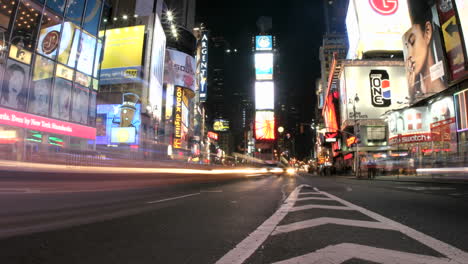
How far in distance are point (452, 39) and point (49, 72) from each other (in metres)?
34.9

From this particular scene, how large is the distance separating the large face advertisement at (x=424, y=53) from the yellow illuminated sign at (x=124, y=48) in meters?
36.4

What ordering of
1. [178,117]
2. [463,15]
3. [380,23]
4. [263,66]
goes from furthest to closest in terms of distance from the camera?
[263,66]
[178,117]
[380,23]
[463,15]

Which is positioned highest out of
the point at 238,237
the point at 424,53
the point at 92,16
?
the point at 92,16

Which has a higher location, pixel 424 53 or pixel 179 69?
pixel 179 69

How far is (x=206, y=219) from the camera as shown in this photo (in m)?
4.56

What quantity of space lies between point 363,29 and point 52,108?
167ft

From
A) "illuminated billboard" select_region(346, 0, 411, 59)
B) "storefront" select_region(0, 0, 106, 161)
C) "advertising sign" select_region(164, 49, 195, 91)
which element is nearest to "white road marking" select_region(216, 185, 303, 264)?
"storefront" select_region(0, 0, 106, 161)

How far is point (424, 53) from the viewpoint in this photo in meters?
30.0

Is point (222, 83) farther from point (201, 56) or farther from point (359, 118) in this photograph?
point (359, 118)

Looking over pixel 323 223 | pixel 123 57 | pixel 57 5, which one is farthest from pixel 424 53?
pixel 123 57

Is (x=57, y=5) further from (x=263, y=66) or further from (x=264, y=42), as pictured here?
(x=264, y=42)

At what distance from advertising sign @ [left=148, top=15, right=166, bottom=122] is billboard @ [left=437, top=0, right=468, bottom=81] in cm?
3684

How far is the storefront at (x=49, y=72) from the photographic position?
2066 cm

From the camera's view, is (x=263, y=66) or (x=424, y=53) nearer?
(x=424, y=53)
